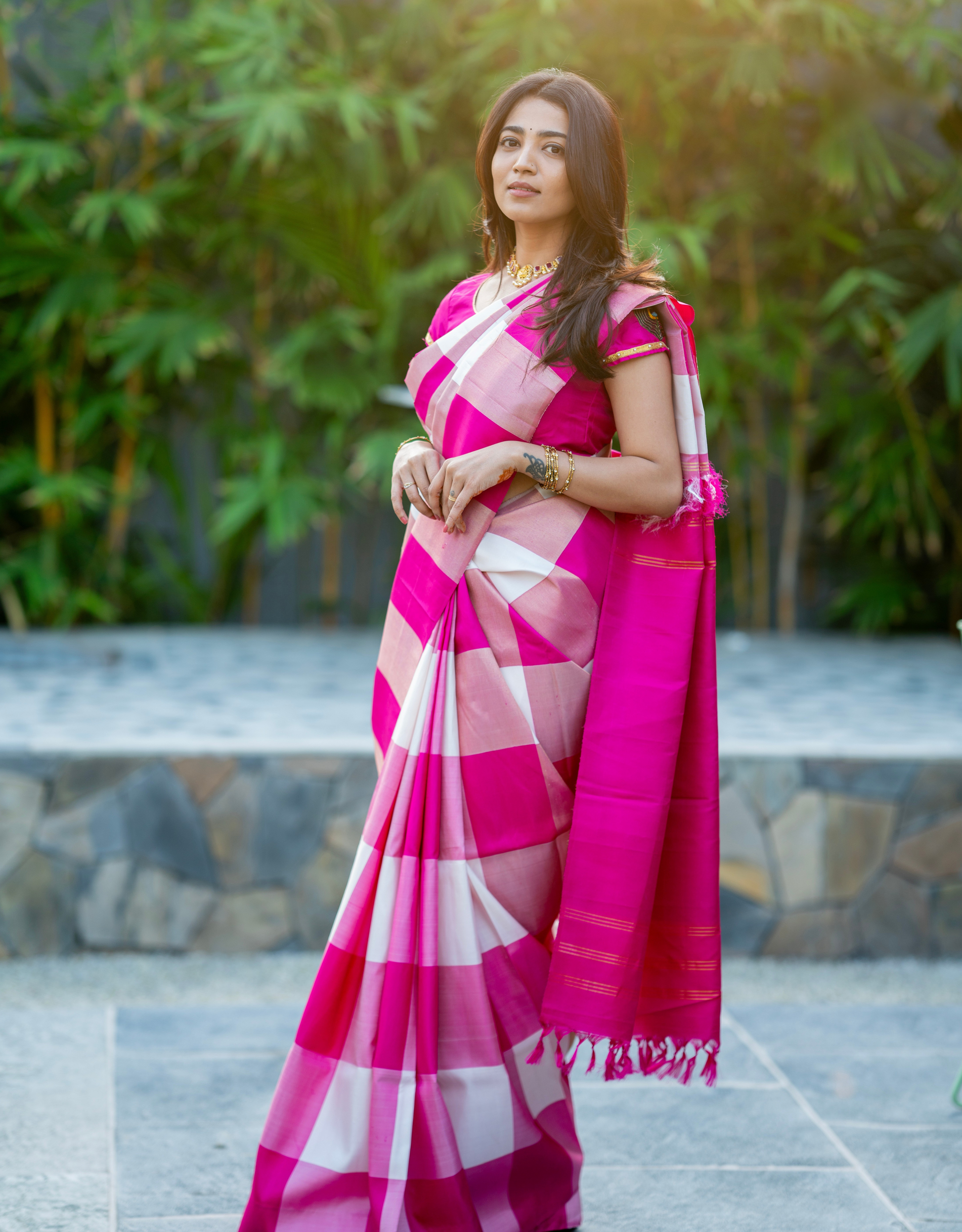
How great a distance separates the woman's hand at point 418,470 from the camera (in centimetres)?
154

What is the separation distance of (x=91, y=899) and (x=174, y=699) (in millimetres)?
811

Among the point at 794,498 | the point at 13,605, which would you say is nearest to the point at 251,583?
the point at 13,605

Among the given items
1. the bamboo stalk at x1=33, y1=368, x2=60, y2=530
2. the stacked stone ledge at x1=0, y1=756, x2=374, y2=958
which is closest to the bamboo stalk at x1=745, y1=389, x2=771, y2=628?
the bamboo stalk at x1=33, y1=368, x2=60, y2=530

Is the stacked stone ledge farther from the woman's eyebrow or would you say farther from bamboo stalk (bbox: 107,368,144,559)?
bamboo stalk (bbox: 107,368,144,559)

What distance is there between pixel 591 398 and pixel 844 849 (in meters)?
1.58

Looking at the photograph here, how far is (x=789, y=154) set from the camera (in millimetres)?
4766

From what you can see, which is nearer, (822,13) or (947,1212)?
(947,1212)

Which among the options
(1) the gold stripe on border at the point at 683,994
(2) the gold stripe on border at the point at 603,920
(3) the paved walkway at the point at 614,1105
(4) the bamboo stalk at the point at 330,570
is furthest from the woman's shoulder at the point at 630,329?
(4) the bamboo stalk at the point at 330,570

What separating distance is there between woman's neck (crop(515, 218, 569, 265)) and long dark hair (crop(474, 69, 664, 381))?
0.6 inches

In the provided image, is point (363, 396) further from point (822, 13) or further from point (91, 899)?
point (91, 899)

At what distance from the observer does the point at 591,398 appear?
1.54 meters

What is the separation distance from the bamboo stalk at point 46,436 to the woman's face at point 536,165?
340 cm

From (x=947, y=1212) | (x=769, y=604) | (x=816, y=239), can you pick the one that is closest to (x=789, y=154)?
(x=816, y=239)

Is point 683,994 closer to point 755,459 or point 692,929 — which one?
point 692,929
